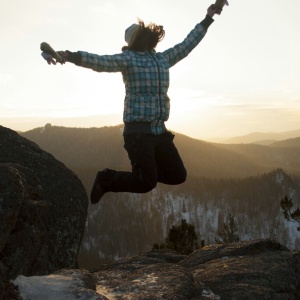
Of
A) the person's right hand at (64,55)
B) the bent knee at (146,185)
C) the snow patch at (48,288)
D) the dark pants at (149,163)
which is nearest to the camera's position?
the snow patch at (48,288)

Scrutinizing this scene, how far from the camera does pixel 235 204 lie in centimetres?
17912

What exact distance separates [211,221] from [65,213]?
564 feet

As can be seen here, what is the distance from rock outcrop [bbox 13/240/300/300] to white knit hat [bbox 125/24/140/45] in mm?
3157

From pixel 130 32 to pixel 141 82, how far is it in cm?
81

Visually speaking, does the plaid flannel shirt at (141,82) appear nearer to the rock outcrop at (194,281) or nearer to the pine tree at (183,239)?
the rock outcrop at (194,281)

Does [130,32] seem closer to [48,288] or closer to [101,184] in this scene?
[101,184]

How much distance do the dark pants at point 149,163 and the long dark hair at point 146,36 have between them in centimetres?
128

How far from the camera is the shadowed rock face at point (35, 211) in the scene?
4551 mm

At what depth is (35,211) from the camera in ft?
→ 17.5

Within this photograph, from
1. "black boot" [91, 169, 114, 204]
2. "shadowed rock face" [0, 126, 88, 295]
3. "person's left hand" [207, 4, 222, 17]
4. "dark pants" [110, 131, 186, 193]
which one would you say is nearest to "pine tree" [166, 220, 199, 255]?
"shadowed rock face" [0, 126, 88, 295]

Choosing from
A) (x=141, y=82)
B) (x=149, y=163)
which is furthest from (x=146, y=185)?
(x=141, y=82)

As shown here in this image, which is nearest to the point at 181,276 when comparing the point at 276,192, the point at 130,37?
the point at 130,37

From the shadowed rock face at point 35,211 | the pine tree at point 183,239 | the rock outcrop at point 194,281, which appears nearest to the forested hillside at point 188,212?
the pine tree at point 183,239

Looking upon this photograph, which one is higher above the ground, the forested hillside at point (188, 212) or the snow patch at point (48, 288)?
the snow patch at point (48, 288)
